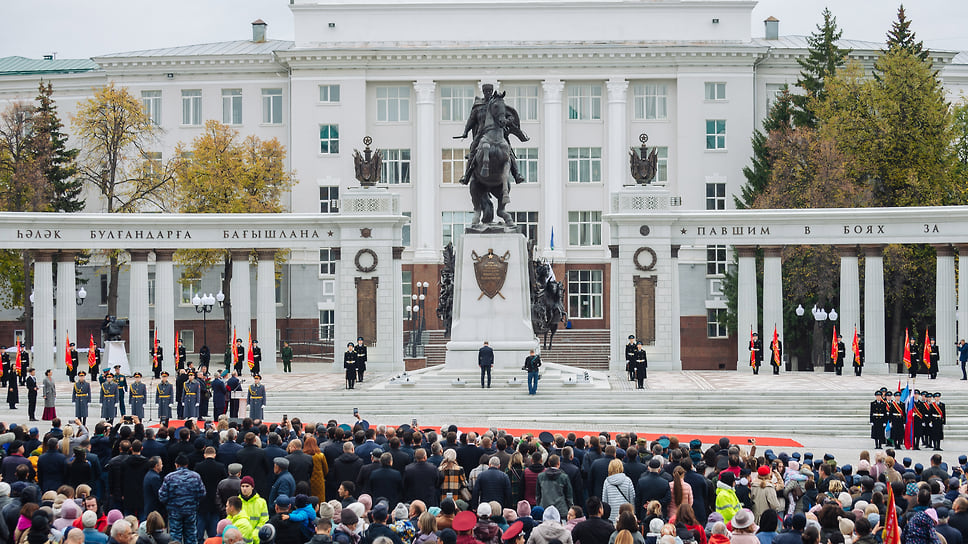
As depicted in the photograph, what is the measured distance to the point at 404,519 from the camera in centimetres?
1363

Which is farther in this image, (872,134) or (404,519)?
(872,134)

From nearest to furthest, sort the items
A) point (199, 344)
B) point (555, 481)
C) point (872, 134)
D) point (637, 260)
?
point (555, 481) → point (637, 260) → point (872, 134) → point (199, 344)

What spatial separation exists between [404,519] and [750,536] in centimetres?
397

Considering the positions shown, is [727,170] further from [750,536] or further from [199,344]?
[750,536]

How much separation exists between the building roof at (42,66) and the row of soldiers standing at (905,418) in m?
57.9

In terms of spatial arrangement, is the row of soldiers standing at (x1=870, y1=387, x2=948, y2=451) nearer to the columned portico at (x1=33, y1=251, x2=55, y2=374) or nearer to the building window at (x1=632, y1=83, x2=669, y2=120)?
the columned portico at (x1=33, y1=251, x2=55, y2=374)

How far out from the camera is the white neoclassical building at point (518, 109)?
64750mm

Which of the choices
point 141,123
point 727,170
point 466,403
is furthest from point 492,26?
point 466,403

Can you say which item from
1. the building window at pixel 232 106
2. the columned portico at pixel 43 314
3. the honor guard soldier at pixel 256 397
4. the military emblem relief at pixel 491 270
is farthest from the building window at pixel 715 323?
the honor guard soldier at pixel 256 397

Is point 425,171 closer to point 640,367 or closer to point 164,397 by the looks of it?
point 640,367

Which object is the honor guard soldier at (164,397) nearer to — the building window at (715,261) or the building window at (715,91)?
the building window at (715,261)

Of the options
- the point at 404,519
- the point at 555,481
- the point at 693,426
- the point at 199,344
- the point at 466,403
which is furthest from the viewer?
the point at 199,344

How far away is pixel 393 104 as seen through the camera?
66500 mm

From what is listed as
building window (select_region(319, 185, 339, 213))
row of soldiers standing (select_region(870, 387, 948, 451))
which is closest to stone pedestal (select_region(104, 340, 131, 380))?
row of soldiers standing (select_region(870, 387, 948, 451))
